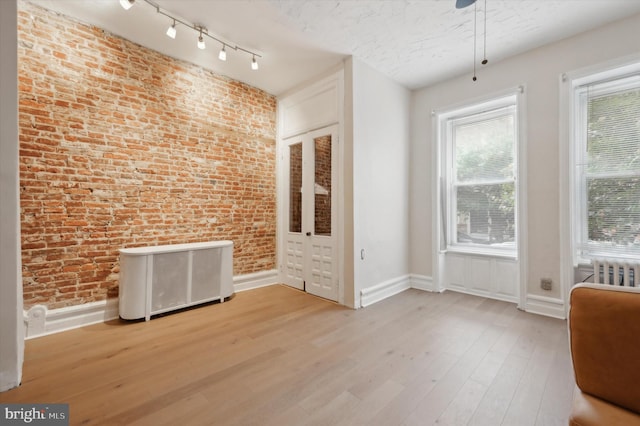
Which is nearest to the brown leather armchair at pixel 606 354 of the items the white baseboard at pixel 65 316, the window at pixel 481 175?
the window at pixel 481 175

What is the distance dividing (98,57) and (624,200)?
20.3 ft

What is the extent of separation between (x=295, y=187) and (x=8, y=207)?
3230mm

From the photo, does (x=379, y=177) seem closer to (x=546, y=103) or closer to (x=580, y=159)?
(x=546, y=103)

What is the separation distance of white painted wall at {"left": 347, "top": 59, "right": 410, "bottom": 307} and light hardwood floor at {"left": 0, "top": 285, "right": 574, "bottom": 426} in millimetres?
910

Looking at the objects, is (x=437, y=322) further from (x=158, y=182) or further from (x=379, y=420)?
(x=158, y=182)

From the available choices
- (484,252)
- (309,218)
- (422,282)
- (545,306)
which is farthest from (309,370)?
(484,252)

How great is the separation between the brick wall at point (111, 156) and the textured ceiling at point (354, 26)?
344mm

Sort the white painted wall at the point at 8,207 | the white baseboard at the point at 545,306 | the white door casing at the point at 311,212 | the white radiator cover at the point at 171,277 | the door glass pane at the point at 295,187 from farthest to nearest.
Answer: the door glass pane at the point at 295,187
the white door casing at the point at 311,212
the white baseboard at the point at 545,306
the white radiator cover at the point at 171,277
the white painted wall at the point at 8,207

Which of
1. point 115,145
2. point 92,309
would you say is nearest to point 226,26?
point 115,145

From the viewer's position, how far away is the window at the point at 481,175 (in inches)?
151

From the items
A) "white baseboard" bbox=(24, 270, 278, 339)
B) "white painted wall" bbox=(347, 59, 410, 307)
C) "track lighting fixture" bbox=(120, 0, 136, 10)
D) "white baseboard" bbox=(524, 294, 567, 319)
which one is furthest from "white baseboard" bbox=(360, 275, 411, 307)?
"track lighting fixture" bbox=(120, 0, 136, 10)

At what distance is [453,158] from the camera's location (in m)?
4.41

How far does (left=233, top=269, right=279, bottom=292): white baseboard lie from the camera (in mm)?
4309

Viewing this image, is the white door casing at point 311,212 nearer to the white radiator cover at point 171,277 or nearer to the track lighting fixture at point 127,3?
the white radiator cover at point 171,277
